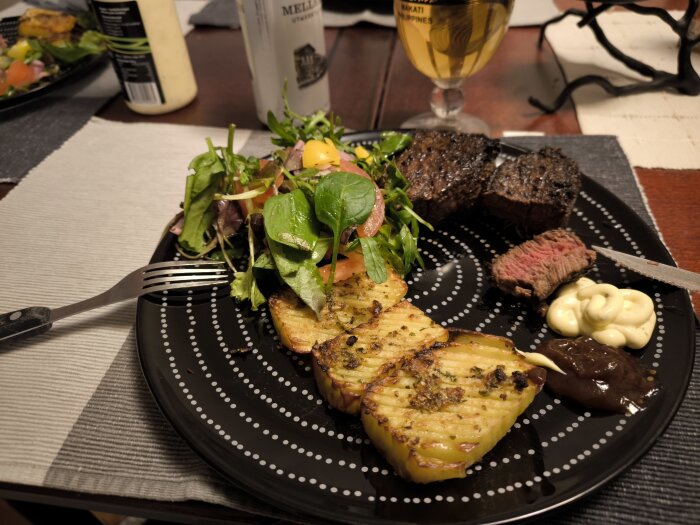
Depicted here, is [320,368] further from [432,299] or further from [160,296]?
[160,296]

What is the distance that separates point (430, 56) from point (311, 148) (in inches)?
30.7

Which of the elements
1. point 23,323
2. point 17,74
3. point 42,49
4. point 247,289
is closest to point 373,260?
point 247,289

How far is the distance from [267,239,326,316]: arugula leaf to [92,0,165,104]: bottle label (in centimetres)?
152

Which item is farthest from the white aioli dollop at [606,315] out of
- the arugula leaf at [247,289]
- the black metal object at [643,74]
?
the black metal object at [643,74]

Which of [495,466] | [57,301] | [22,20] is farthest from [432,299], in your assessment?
[22,20]

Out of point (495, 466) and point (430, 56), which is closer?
point (495, 466)

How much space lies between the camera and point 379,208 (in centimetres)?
172

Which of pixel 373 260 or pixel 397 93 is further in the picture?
pixel 397 93

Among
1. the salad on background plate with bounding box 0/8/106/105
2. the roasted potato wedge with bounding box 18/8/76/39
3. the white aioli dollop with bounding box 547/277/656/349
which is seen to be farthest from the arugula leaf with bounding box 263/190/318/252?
the roasted potato wedge with bounding box 18/8/76/39

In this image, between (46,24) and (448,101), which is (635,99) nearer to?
(448,101)

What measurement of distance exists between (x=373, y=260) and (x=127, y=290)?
77cm

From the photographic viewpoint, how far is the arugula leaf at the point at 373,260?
152 centimetres

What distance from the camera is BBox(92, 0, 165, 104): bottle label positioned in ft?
7.73

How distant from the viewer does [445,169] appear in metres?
1.84
